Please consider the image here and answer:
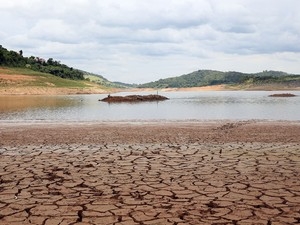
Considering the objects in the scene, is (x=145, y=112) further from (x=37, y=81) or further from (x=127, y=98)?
(x=37, y=81)

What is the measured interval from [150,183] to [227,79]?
15940 centimetres

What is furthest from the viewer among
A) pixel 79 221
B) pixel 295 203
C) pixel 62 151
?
pixel 62 151

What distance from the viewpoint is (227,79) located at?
533ft

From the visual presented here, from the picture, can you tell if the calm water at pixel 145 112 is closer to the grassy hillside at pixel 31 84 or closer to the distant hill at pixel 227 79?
the grassy hillside at pixel 31 84

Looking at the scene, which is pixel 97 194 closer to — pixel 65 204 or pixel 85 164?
pixel 65 204

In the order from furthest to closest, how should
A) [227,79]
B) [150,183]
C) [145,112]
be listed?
[227,79] → [145,112] → [150,183]

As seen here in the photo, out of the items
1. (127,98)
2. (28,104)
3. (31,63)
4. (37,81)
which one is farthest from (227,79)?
(28,104)

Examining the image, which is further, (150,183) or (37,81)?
(37,81)

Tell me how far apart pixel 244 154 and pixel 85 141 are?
19.0ft

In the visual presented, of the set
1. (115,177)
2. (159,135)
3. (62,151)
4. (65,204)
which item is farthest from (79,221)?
(159,135)

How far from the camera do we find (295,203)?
5914mm

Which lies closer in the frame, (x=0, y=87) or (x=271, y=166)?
(x=271, y=166)

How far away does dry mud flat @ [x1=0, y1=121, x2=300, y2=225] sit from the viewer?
5.43 m

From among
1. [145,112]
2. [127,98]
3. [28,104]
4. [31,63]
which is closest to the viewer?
[145,112]
